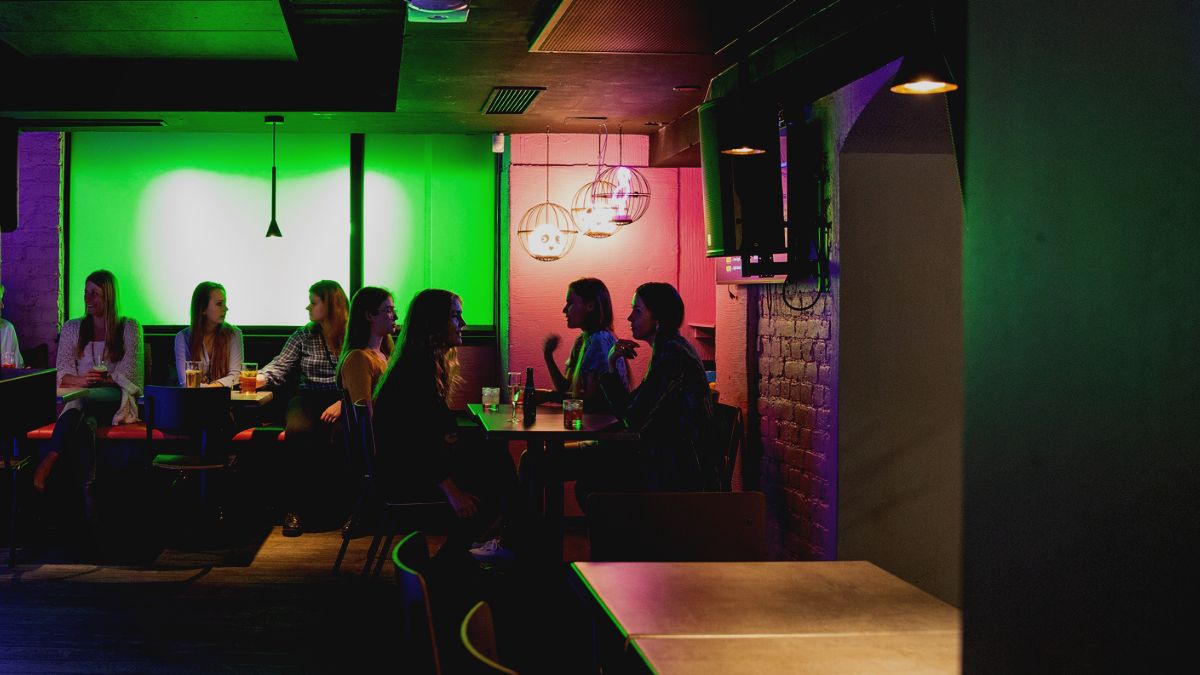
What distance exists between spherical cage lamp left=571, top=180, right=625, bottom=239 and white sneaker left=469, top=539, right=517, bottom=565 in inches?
98.8

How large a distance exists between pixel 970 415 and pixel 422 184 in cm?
819

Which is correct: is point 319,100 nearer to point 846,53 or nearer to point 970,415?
point 846,53

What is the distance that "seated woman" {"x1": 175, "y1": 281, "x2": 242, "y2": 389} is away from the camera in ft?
22.0

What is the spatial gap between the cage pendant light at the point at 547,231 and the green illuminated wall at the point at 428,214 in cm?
126

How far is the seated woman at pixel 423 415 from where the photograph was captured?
14.5 ft

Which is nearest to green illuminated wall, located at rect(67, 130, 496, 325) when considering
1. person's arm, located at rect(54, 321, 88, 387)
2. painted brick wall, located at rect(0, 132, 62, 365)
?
painted brick wall, located at rect(0, 132, 62, 365)

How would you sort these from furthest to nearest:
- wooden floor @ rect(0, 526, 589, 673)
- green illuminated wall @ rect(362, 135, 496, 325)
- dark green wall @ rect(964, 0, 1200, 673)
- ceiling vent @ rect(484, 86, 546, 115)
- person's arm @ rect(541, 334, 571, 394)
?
green illuminated wall @ rect(362, 135, 496, 325), person's arm @ rect(541, 334, 571, 394), ceiling vent @ rect(484, 86, 546, 115), wooden floor @ rect(0, 526, 589, 673), dark green wall @ rect(964, 0, 1200, 673)

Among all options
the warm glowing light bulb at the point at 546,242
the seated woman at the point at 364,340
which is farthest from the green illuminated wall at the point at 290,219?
the seated woman at the point at 364,340

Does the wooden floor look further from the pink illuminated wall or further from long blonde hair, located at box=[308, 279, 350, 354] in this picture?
the pink illuminated wall

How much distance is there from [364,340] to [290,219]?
12.0 ft

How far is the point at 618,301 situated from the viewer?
25.3 ft

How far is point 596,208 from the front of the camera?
7438mm

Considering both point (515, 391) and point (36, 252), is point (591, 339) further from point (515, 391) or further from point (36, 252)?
point (36, 252)

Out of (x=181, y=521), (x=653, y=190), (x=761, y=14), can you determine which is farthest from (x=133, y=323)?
(x=761, y=14)
